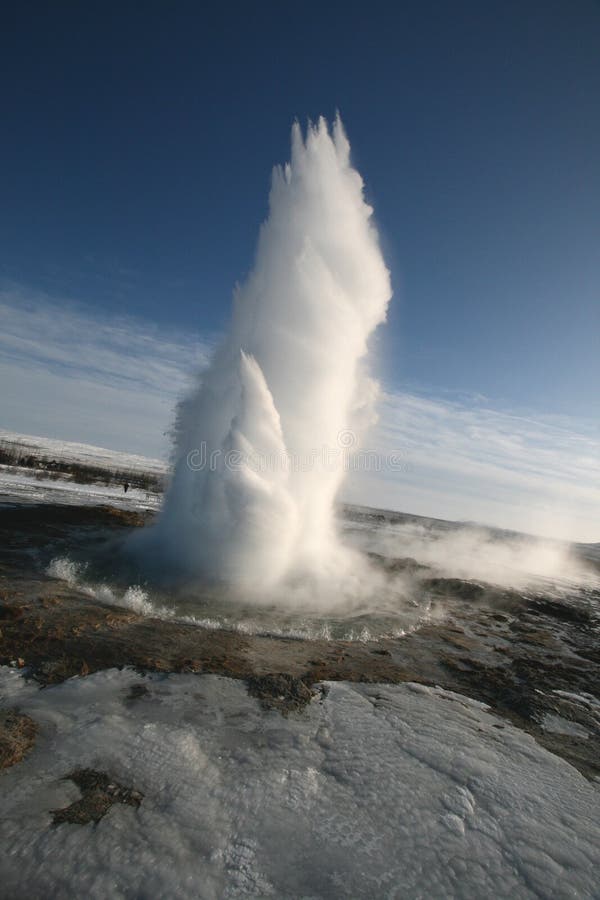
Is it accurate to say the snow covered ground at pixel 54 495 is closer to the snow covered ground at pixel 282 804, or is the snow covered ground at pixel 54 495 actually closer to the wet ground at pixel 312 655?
the wet ground at pixel 312 655

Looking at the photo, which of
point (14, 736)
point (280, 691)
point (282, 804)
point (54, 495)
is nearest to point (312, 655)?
point (280, 691)

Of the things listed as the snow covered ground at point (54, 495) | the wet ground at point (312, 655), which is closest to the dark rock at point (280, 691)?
the wet ground at point (312, 655)

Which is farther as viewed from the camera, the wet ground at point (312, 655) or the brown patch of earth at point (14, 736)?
the wet ground at point (312, 655)

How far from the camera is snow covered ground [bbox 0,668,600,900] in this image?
2.88 metres

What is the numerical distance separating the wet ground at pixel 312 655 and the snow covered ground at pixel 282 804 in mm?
496

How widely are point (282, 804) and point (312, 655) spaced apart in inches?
150

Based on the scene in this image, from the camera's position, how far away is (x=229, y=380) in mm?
13969

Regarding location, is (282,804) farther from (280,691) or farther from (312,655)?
(312,655)

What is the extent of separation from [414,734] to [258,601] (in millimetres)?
5716

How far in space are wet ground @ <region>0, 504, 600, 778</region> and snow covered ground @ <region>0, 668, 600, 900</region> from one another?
1.63ft

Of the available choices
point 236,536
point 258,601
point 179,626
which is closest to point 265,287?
point 236,536

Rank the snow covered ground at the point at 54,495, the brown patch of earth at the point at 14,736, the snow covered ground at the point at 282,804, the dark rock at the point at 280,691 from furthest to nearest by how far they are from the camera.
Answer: the snow covered ground at the point at 54,495
the dark rock at the point at 280,691
the brown patch of earth at the point at 14,736
the snow covered ground at the point at 282,804

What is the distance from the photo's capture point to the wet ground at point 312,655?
19.0ft

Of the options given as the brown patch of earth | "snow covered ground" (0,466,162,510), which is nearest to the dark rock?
the brown patch of earth
